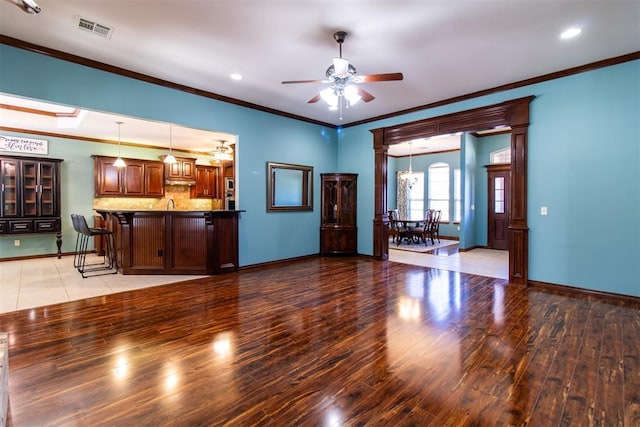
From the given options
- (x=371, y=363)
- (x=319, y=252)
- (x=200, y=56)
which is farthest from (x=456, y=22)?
(x=319, y=252)

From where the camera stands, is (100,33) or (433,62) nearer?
(100,33)

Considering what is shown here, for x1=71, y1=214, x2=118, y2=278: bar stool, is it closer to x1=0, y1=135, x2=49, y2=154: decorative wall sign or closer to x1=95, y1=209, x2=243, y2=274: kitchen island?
x1=95, y1=209, x2=243, y2=274: kitchen island

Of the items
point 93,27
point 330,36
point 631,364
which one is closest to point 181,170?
point 93,27

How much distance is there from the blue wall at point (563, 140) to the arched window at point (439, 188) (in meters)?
5.44

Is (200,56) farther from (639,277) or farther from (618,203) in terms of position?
(639,277)

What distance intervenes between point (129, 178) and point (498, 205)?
977 cm

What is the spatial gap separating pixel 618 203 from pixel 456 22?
3129 mm

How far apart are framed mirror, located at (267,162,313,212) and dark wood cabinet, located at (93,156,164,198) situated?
4.26 metres

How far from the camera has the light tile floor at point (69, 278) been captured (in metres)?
3.98

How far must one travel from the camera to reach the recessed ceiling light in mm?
3322

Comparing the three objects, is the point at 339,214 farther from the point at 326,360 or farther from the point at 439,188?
the point at 439,188

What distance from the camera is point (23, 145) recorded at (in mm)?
6762

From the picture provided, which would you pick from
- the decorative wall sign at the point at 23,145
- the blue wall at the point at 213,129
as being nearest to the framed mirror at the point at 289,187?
the blue wall at the point at 213,129

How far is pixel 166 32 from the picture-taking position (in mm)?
3377
